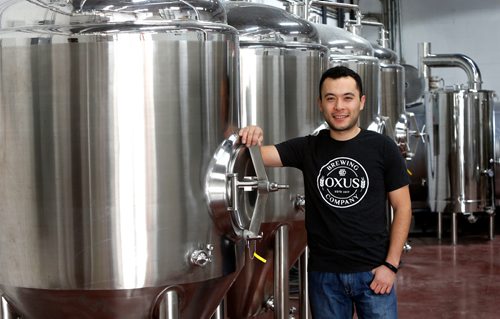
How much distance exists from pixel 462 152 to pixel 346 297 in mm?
4936

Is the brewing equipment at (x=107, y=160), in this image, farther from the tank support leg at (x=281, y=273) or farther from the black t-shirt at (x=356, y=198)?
the tank support leg at (x=281, y=273)

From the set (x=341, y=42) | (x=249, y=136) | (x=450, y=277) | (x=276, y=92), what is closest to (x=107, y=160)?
(x=249, y=136)

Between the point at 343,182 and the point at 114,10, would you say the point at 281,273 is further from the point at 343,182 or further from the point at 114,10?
the point at 114,10

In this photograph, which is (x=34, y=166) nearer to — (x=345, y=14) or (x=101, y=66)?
(x=101, y=66)

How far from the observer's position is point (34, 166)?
2156mm

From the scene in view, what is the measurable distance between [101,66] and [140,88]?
10cm

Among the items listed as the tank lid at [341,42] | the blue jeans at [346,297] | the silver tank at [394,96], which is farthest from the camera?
the silver tank at [394,96]

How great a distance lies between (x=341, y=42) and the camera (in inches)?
170

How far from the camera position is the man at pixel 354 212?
235 cm

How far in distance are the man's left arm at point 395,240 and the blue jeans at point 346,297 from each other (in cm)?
3

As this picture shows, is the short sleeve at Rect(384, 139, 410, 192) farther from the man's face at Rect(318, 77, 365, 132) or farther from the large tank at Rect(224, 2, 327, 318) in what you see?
the large tank at Rect(224, 2, 327, 318)

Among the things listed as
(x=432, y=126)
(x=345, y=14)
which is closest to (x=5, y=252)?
(x=432, y=126)

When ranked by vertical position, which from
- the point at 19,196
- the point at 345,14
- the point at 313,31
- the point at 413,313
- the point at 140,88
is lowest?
the point at 413,313

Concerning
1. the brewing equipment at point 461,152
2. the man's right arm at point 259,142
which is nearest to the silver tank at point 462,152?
the brewing equipment at point 461,152
